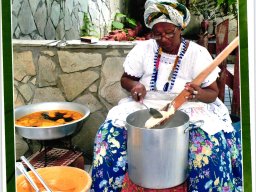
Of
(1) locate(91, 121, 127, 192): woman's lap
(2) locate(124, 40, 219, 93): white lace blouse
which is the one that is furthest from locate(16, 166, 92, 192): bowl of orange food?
(2) locate(124, 40, 219, 93): white lace blouse

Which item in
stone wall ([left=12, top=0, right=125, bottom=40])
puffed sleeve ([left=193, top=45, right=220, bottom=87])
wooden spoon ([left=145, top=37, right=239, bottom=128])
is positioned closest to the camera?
wooden spoon ([left=145, top=37, right=239, bottom=128])

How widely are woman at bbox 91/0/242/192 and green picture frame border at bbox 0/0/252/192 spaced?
2.02 ft

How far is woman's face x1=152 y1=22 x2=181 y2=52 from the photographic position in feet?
5.71

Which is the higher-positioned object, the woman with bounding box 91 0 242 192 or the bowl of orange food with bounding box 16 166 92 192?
the woman with bounding box 91 0 242 192

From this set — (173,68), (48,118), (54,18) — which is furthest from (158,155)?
(54,18)

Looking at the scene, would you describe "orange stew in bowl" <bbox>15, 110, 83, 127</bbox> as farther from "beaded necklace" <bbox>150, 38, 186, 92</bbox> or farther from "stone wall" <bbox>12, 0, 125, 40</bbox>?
"stone wall" <bbox>12, 0, 125, 40</bbox>

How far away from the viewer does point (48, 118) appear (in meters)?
2.02

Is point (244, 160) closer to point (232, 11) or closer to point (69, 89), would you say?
point (69, 89)

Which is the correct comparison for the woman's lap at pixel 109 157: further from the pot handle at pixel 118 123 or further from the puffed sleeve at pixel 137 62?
the puffed sleeve at pixel 137 62

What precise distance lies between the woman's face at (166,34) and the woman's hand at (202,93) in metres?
0.31

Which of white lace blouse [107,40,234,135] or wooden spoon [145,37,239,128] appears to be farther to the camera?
white lace blouse [107,40,234,135]

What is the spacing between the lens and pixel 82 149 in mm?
2490

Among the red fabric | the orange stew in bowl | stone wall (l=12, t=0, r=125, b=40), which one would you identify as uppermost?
stone wall (l=12, t=0, r=125, b=40)

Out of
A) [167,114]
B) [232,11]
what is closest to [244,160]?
[167,114]
